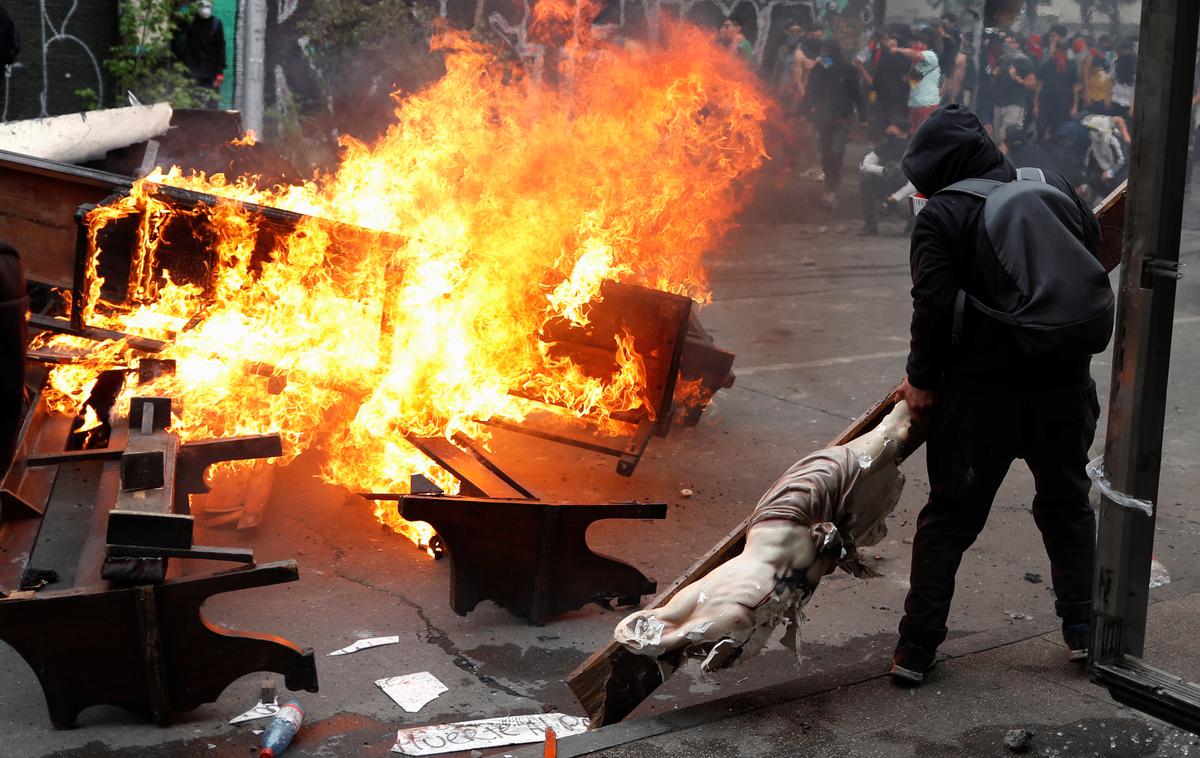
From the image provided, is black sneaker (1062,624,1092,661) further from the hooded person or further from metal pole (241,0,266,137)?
the hooded person

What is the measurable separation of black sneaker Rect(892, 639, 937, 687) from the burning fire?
7.30 feet

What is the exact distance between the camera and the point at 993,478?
3.88 meters

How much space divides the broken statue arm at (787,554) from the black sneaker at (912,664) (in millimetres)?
315

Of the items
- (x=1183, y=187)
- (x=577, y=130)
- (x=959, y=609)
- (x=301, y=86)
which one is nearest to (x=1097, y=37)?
(x=301, y=86)

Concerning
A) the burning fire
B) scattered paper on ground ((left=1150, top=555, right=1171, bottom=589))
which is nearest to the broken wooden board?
the burning fire

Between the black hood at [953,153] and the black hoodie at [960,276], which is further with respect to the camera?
the black hood at [953,153]

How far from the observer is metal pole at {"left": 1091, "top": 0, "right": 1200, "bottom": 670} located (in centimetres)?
278

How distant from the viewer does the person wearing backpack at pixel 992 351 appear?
366 cm

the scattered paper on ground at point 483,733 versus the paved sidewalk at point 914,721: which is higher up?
the paved sidewalk at point 914,721

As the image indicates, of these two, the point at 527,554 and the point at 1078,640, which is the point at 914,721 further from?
the point at 527,554

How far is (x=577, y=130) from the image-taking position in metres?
6.62

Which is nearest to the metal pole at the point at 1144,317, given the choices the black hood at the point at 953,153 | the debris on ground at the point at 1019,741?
the debris on ground at the point at 1019,741

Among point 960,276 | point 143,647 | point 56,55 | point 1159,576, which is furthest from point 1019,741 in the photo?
point 56,55

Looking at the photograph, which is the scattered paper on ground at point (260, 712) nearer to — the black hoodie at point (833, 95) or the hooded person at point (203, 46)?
the hooded person at point (203, 46)
